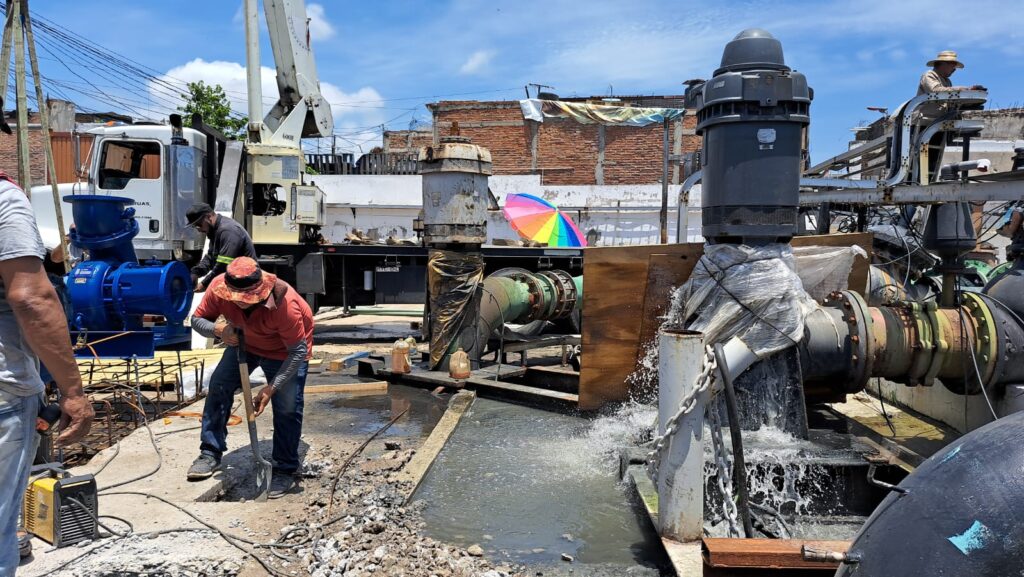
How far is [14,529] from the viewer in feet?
7.83

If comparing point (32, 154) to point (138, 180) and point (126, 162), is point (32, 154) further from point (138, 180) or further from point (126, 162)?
point (138, 180)

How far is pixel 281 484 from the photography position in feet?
14.2

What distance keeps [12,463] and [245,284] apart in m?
1.80

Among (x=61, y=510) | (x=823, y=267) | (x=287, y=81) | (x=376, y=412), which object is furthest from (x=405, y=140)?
(x=61, y=510)

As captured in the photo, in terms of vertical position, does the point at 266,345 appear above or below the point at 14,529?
above

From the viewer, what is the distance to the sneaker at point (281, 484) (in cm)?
412

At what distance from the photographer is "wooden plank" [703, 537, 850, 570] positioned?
2561 millimetres

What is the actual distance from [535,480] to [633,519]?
0.78 meters

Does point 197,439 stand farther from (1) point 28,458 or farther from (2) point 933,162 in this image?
(2) point 933,162

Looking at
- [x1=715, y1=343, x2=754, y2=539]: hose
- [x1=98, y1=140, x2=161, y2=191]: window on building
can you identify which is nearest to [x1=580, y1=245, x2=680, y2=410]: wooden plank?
[x1=715, y1=343, x2=754, y2=539]: hose

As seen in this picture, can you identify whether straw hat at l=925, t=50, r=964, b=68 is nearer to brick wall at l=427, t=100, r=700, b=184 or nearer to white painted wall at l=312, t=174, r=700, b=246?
white painted wall at l=312, t=174, r=700, b=246

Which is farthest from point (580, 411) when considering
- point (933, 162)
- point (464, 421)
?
point (933, 162)

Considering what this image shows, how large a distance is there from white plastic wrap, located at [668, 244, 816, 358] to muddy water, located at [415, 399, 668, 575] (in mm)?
1162

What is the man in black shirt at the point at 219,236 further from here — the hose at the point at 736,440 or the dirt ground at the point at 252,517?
the hose at the point at 736,440
